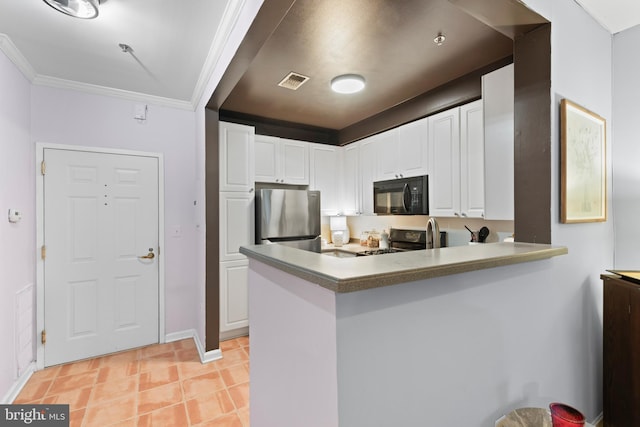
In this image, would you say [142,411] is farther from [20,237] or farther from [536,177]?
[536,177]

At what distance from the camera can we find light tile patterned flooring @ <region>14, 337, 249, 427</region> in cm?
186

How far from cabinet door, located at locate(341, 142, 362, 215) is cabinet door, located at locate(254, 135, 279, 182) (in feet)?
3.28

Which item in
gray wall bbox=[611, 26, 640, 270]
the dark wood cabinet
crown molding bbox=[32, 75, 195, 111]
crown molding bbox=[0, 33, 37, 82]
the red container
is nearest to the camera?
the red container

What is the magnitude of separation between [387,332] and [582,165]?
150 centimetres

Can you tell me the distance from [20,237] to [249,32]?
236 centimetres

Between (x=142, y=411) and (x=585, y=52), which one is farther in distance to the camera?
(x=142, y=411)

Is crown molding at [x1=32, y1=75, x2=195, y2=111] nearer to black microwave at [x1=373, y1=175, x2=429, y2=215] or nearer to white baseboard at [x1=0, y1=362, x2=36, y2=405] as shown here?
black microwave at [x1=373, y1=175, x2=429, y2=215]

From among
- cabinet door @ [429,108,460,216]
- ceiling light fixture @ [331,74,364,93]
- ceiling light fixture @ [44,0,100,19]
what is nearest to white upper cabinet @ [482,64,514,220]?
cabinet door @ [429,108,460,216]

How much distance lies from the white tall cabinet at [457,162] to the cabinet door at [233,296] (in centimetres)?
203

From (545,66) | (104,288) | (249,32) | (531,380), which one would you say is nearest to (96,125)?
(104,288)

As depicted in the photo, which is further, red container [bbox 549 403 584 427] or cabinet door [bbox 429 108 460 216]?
cabinet door [bbox 429 108 460 216]

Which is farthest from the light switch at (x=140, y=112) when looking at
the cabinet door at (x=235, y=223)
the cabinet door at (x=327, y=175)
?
the cabinet door at (x=327, y=175)

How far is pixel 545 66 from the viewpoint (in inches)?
54.6

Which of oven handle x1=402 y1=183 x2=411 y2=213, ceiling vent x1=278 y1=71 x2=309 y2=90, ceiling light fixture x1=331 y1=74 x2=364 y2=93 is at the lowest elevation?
oven handle x1=402 y1=183 x2=411 y2=213
